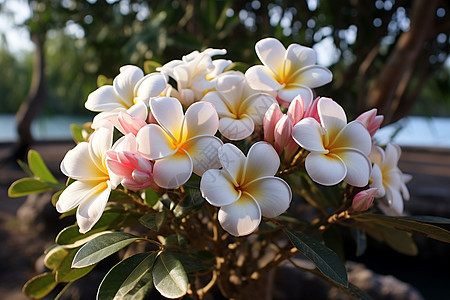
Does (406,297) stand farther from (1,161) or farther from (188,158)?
(1,161)

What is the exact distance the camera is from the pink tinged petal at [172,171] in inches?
13.6

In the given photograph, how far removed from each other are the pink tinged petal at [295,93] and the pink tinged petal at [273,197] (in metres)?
0.11

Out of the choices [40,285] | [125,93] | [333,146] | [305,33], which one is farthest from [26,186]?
[305,33]

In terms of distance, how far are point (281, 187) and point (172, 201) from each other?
0.49ft

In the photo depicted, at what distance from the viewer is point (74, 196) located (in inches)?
14.9

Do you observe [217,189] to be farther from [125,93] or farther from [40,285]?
[40,285]

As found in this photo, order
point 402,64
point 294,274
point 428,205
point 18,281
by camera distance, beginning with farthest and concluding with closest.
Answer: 1. point 428,205
2. point 18,281
3. point 294,274
4. point 402,64

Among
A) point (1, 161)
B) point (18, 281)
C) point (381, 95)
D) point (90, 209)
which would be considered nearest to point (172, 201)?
point (90, 209)

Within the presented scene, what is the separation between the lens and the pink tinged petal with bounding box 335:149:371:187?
37 centimetres

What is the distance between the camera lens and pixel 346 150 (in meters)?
0.39

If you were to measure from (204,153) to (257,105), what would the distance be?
96mm

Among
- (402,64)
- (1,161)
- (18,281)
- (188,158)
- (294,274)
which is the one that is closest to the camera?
(188,158)

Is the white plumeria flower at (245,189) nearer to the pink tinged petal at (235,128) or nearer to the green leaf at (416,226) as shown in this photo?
the pink tinged petal at (235,128)

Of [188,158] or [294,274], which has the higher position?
[188,158]
